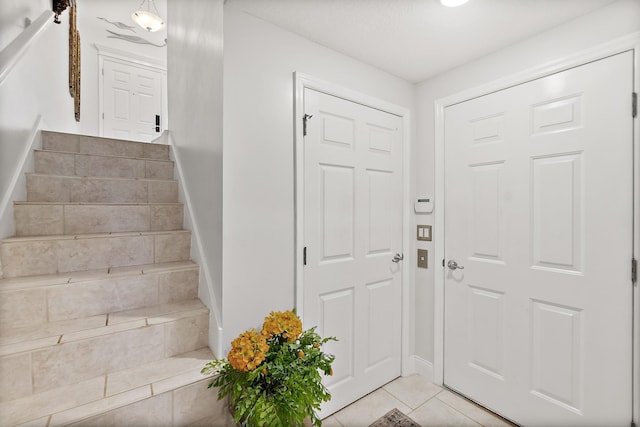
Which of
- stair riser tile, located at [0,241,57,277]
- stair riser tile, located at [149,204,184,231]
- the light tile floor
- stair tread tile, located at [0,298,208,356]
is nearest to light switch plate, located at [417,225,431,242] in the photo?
the light tile floor

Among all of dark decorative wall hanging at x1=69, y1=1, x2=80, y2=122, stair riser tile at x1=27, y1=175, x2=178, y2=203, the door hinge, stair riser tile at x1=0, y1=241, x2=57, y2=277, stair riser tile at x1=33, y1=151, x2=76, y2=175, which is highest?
dark decorative wall hanging at x1=69, y1=1, x2=80, y2=122

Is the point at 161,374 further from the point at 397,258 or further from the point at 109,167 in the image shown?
the point at 109,167

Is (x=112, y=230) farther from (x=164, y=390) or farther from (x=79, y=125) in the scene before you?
(x=79, y=125)

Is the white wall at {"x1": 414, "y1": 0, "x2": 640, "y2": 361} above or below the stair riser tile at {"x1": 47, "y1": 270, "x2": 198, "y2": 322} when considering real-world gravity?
above

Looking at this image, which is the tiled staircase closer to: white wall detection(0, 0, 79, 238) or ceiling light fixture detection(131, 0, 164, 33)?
white wall detection(0, 0, 79, 238)

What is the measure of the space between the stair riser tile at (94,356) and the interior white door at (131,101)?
4.09 meters

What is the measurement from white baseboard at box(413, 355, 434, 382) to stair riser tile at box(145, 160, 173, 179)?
8.13 ft

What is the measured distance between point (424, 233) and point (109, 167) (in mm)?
2463

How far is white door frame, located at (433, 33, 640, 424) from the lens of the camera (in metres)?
1.39

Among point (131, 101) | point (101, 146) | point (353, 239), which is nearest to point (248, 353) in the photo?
point (353, 239)

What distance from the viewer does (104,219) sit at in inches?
72.7

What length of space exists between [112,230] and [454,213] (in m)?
2.28

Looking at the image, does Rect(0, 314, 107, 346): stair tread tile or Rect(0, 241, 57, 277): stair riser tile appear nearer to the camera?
Rect(0, 314, 107, 346): stair tread tile

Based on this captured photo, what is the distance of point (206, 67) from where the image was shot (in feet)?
5.62
